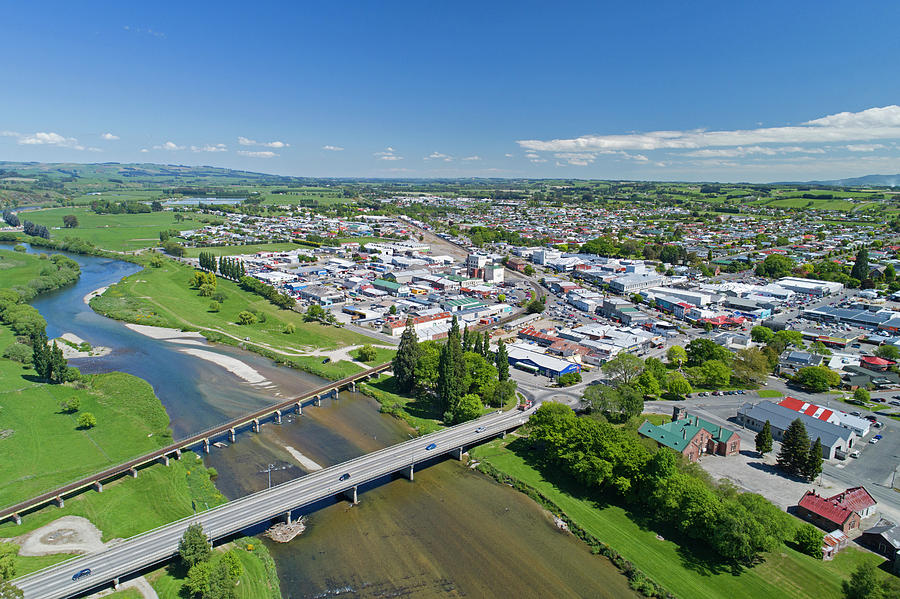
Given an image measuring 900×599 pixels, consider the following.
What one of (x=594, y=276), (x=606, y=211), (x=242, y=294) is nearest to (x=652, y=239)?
(x=594, y=276)

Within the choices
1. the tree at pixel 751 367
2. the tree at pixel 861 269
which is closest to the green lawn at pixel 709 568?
the tree at pixel 751 367

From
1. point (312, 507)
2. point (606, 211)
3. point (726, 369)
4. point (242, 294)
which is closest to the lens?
point (312, 507)

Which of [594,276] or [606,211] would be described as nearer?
[594,276]

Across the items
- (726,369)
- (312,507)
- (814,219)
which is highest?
(814,219)

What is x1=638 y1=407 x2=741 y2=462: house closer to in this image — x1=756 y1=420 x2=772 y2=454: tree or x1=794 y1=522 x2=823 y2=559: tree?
x1=756 y1=420 x2=772 y2=454: tree

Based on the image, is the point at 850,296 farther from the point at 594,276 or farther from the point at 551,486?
the point at 551,486

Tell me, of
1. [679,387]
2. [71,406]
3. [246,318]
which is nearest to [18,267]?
[246,318]
